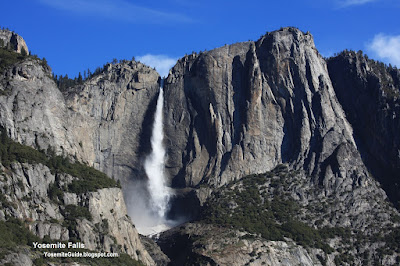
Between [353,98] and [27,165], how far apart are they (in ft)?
250

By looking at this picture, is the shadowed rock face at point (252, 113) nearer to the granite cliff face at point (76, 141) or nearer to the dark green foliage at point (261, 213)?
the dark green foliage at point (261, 213)

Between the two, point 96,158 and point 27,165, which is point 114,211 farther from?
point 96,158

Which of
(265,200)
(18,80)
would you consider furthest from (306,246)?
(18,80)

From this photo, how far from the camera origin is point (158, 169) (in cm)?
19150

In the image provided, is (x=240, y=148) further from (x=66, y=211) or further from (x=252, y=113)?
(x=66, y=211)

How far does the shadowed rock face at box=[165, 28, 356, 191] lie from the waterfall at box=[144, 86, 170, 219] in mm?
1687

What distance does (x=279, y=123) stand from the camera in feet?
623

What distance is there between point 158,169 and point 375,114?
44100 millimetres

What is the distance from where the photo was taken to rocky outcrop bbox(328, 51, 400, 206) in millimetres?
182500

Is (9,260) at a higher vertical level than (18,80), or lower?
lower

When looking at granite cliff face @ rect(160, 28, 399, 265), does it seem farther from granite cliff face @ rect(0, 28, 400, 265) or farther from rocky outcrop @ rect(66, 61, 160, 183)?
rocky outcrop @ rect(66, 61, 160, 183)

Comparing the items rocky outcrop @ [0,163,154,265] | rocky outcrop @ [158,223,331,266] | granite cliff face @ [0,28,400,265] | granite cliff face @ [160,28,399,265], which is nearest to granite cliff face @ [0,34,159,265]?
rocky outcrop @ [0,163,154,265]

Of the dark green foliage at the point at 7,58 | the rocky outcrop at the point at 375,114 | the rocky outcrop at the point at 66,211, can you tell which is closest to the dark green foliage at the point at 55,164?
the rocky outcrop at the point at 66,211

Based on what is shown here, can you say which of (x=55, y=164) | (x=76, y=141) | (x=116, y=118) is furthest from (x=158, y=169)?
(x=55, y=164)
